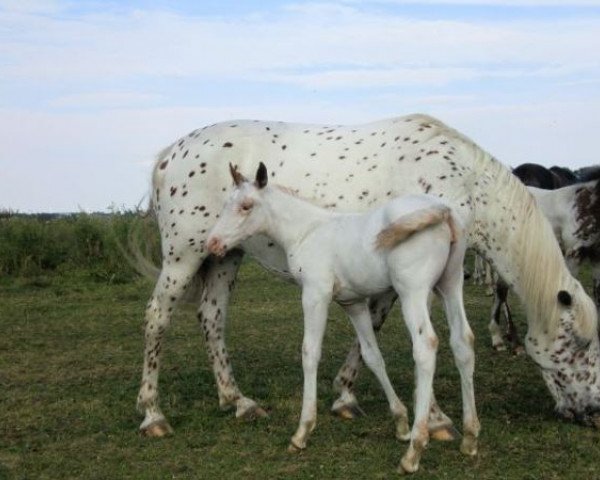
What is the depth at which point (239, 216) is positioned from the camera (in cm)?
641

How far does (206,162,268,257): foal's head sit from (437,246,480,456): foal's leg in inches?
58.0

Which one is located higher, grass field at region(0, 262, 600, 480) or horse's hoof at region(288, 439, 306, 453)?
horse's hoof at region(288, 439, 306, 453)

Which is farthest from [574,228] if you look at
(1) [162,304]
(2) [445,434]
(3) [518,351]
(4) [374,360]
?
(1) [162,304]

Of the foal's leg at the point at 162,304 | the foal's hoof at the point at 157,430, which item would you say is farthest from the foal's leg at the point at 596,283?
the foal's hoof at the point at 157,430

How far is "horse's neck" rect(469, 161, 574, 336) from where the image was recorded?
6496 millimetres

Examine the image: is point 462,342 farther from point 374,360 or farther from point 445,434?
point 445,434

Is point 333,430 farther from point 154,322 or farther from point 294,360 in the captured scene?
point 294,360

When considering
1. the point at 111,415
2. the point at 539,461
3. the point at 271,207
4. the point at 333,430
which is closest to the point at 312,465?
the point at 333,430

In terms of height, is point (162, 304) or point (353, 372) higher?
point (162, 304)

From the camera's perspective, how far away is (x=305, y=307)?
20.1 ft

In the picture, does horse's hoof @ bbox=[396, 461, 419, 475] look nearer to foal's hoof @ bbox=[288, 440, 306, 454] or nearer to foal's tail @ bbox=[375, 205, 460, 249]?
foal's hoof @ bbox=[288, 440, 306, 454]

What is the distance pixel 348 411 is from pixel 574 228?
379 cm

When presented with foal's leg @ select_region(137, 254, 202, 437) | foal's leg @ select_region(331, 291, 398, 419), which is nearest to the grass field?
foal's leg @ select_region(331, 291, 398, 419)

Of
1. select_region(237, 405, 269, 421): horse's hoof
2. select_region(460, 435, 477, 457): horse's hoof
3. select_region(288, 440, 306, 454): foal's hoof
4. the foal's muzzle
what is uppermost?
the foal's muzzle
